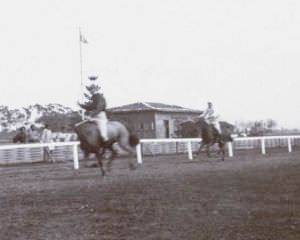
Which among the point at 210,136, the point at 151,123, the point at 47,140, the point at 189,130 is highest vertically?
the point at 151,123

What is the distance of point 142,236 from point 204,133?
18.1 m

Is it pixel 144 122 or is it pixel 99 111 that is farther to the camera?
pixel 144 122

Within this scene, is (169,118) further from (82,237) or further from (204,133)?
(82,237)

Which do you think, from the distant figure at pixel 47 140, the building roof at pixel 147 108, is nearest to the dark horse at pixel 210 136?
the distant figure at pixel 47 140

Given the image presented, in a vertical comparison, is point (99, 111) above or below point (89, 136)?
above

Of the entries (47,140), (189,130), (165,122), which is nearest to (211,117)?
(189,130)

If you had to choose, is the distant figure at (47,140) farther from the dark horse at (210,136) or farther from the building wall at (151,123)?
the building wall at (151,123)

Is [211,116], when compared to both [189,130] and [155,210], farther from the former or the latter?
[155,210]

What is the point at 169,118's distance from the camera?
2211 inches

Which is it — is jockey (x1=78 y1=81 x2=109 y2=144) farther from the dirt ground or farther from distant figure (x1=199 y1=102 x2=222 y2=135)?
distant figure (x1=199 y1=102 x2=222 y2=135)

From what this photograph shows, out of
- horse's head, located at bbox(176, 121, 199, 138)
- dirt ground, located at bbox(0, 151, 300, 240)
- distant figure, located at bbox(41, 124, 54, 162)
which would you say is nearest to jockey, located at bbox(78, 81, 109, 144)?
dirt ground, located at bbox(0, 151, 300, 240)

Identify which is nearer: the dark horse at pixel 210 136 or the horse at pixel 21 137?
the dark horse at pixel 210 136

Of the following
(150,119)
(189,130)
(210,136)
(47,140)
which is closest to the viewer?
(210,136)

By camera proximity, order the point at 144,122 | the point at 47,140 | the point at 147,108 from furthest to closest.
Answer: the point at 144,122
the point at 147,108
the point at 47,140
